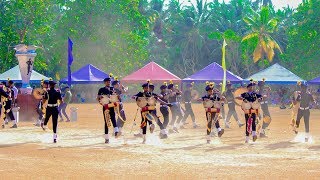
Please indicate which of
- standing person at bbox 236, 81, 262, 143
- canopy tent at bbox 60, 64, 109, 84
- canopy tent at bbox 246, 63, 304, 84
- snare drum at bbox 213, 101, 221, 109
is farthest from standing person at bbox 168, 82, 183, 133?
canopy tent at bbox 60, 64, 109, 84

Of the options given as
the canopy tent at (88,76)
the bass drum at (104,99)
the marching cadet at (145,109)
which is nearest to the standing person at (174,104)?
the marching cadet at (145,109)

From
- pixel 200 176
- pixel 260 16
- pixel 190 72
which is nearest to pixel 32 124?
pixel 200 176

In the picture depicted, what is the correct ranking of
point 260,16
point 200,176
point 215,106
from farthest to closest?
point 260,16 → point 215,106 → point 200,176

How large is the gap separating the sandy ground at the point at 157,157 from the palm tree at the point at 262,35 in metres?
49.2

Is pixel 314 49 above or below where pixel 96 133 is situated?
above

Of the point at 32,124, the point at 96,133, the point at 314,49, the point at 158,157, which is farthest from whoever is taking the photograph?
the point at 314,49

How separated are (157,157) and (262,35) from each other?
57.9 meters

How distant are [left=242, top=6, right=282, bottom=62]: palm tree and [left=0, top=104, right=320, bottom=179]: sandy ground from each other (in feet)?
161

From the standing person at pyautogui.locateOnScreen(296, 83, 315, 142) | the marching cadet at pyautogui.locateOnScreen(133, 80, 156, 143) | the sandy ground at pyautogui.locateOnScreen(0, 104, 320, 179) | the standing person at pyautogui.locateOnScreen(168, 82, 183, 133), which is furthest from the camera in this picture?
the standing person at pyautogui.locateOnScreen(168, 82, 183, 133)

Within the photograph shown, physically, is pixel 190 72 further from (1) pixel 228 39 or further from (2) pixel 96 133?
(2) pixel 96 133

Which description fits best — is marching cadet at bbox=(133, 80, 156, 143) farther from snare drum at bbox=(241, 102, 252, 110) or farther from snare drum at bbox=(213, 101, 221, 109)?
snare drum at bbox=(241, 102, 252, 110)

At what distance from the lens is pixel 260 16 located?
7112 centimetres

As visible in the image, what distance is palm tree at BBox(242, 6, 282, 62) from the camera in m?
70.4

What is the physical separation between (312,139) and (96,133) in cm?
795
